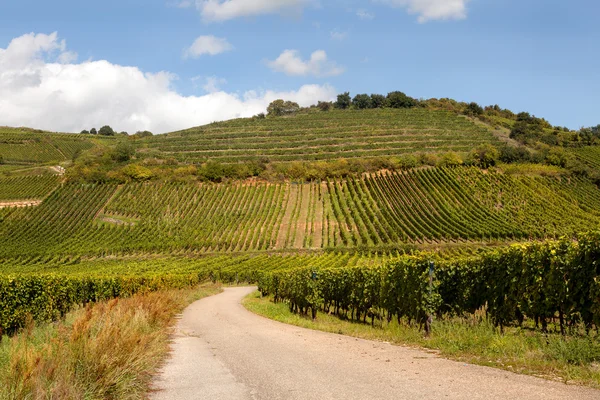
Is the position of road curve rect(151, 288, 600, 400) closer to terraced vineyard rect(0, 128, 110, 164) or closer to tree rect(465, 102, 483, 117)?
terraced vineyard rect(0, 128, 110, 164)

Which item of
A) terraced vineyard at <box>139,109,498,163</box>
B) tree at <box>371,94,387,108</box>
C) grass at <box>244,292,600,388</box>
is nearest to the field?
grass at <box>244,292,600,388</box>

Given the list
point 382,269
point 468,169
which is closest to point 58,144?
point 468,169

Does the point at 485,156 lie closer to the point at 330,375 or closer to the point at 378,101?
the point at 378,101

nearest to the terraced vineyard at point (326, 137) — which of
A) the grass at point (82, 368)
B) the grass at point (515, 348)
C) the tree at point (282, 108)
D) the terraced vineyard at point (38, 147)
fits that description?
the tree at point (282, 108)

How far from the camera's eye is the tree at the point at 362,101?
170 meters

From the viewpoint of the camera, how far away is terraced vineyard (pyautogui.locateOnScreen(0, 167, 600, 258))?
6781 cm

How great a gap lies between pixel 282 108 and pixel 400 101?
42110mm

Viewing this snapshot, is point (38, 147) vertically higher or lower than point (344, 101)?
lower

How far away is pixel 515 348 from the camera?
8766 mm

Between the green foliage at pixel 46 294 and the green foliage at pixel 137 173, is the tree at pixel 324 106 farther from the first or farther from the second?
the green foliage at pixel 46 294

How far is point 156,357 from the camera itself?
916cm

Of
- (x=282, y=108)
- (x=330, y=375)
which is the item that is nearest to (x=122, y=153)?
(x=282, y=108)

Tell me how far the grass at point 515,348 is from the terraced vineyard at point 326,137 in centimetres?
9714

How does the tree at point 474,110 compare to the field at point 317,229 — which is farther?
the tree at point 474,110
